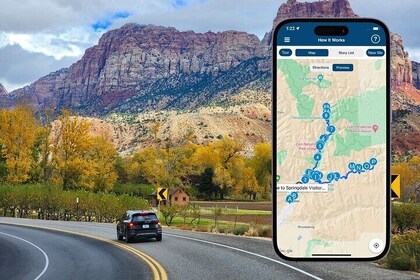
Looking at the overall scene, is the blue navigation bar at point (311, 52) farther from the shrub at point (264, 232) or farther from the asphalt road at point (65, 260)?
the shrub at point (264, 232)

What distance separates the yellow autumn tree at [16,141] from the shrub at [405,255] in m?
55.0

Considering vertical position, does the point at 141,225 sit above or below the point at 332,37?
below

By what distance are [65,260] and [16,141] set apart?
163 ft

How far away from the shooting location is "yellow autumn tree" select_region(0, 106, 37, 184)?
2559 inches

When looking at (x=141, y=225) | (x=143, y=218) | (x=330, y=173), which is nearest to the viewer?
(x=330, y=173)

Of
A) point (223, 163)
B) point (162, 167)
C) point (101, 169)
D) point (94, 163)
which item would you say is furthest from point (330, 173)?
point (223, 163)

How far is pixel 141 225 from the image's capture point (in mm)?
26156

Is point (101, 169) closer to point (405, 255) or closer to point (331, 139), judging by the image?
point (405, 255)

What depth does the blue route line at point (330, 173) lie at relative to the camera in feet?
11.6

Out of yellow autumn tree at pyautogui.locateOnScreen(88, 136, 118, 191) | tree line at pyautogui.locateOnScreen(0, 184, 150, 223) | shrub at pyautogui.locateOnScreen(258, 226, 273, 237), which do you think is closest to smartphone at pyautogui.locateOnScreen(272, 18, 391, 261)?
shrub at pyautogui.locateOnScreen(258, 226, 273, 237)

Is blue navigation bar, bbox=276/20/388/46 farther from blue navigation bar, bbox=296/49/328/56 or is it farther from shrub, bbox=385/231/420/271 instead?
shrub, bbox=385/231/420/271

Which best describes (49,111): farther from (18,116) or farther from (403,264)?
(403,264)

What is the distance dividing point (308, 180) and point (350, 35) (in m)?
0.99

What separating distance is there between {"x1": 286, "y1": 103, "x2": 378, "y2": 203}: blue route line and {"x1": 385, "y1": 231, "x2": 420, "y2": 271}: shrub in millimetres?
13510
